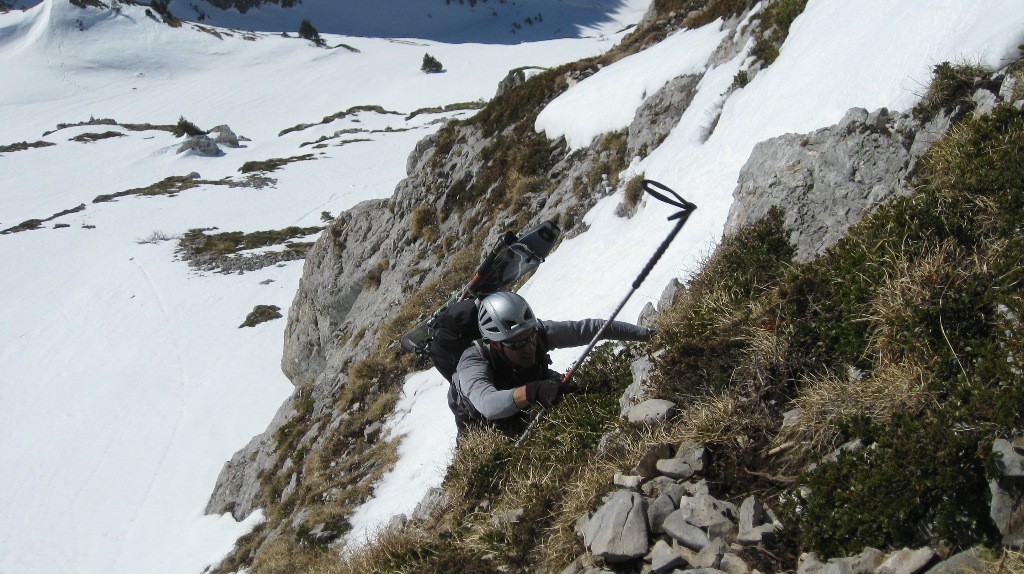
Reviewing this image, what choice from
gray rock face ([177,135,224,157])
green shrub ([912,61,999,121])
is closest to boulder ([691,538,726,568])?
green shrub ([912,61,999,121])

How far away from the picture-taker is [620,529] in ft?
12.7

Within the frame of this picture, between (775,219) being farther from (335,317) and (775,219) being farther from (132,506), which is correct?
(132,506)

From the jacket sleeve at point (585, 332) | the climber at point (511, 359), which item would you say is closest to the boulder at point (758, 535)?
the climber at point (511, 359)

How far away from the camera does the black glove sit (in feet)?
16.9

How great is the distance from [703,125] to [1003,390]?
857cm

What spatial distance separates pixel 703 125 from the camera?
11070mm

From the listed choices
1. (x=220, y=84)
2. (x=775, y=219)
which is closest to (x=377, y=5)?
(x=220, y=84)

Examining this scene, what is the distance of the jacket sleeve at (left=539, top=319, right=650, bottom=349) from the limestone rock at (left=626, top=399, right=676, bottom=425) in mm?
1049

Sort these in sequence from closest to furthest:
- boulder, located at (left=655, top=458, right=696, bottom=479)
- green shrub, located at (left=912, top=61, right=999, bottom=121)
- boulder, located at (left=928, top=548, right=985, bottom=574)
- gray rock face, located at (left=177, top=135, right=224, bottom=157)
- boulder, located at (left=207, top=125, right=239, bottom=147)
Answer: boulder, located at (left=928, top=548, right=985, bottom=574)
boulder, located at (left=655, top=458, right=696, bottom=479)
green shrub, located at (left=912, top=61, right=999, bottom=121)
gray rock face, located at (left=177, top=135, right=224, bottom=157)
boulder, located at (left=207, top=125, right=239, bottom=147)

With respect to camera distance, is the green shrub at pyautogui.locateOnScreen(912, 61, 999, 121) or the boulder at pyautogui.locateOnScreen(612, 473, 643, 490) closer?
the boulder at pyautogui.locateOnScreen(612, 473, 643, 490)

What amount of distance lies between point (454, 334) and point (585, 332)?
1.31m

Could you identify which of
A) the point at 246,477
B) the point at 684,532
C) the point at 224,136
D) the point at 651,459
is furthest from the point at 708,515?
the point at 224,136

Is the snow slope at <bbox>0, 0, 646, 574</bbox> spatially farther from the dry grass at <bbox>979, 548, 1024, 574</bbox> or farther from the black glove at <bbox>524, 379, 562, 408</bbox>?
the dry grass at <bbox>979, 548, 1024, 574</bbox>

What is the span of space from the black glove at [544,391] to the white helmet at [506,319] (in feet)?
1.57
